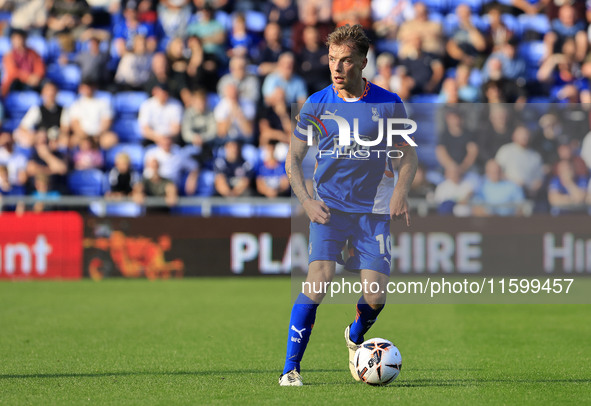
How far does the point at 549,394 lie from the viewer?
618 cm

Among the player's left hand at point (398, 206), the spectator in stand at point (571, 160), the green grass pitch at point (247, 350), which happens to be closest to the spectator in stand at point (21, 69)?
the green grass pitch at point (247, 350)

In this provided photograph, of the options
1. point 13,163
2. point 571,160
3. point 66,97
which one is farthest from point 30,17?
point 571,160

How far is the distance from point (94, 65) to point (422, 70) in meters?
5.80

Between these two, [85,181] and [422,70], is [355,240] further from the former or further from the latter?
[422,70]

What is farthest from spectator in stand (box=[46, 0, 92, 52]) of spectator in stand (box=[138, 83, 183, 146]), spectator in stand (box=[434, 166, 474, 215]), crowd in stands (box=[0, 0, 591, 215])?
spectator in stand (box=[434, 166, 474, 215])

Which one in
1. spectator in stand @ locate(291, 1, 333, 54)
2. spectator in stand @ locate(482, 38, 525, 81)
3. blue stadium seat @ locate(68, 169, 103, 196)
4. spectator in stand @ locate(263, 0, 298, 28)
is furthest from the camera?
spectator in stand @ locate(263, 0, 298, 28)

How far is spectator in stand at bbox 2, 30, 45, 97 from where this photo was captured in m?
17.6

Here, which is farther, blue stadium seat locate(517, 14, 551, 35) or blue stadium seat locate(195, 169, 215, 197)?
blue stadium seat locate(517, 14, 551, 35)

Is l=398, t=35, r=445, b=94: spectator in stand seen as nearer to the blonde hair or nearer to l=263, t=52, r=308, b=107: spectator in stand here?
l=263, t=52, r=308, b=107: spectator in stand

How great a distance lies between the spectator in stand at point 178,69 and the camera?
16781 mm

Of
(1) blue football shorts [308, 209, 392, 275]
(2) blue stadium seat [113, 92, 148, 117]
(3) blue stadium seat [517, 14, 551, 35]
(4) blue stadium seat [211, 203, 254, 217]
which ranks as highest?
(3) blue stadium seat [517, 14, 551, 35]

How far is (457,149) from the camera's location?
1516cm

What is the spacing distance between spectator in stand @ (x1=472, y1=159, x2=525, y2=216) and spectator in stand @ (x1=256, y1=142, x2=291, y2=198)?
9.93 feet

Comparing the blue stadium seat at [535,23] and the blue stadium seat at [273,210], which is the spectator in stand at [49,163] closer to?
the blue stadium seat at [273,210]
